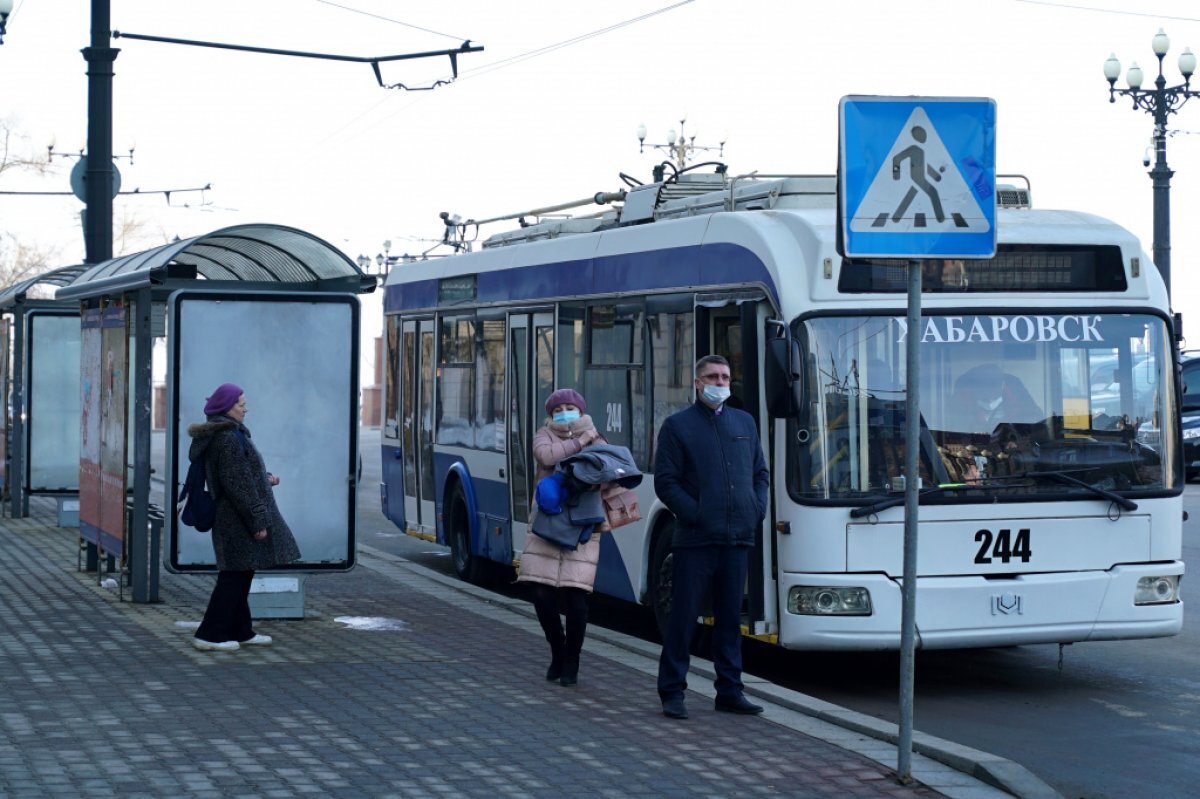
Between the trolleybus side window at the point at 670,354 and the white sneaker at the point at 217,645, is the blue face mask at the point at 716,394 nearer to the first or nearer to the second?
the trolleybus side window at the point at 670,354

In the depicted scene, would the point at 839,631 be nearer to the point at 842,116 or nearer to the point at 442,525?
the point at 842,116

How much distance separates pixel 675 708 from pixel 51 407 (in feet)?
41.2

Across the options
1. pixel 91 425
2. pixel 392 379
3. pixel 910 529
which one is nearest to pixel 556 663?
pixel 910 529

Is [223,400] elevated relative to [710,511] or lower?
elevated

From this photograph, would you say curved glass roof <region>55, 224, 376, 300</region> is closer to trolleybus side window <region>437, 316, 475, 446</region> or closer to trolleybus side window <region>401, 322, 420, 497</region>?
trolleybus side window <region>437, 316, 475, 446</region>

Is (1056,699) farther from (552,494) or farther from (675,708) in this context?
(552,494)

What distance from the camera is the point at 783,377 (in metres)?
9.30

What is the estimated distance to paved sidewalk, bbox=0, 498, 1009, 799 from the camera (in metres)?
7.11

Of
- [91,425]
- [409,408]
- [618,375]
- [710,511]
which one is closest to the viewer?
[710,511]

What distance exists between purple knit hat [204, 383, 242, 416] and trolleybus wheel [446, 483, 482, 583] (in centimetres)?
472

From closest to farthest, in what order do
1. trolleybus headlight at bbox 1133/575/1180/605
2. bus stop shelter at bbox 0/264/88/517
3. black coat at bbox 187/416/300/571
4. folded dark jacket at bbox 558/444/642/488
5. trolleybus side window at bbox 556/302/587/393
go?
folded dark jacket at bbox 558/444/642/488, trolleybus headlight at bbox 1133/575/1180/605, black coat at bbox 187/416/300/571, trolleybus side window at bbox 556/302/587/393, bus stop shelter at bbox 0/264/88/517

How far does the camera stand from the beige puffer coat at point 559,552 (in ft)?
30.6

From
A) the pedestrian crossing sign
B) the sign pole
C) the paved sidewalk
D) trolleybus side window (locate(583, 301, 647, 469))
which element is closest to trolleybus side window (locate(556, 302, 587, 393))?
trolleybus side window (locate(583, 301, 647, 469))

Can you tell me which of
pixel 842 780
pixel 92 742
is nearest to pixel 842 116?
pixel 842 780
